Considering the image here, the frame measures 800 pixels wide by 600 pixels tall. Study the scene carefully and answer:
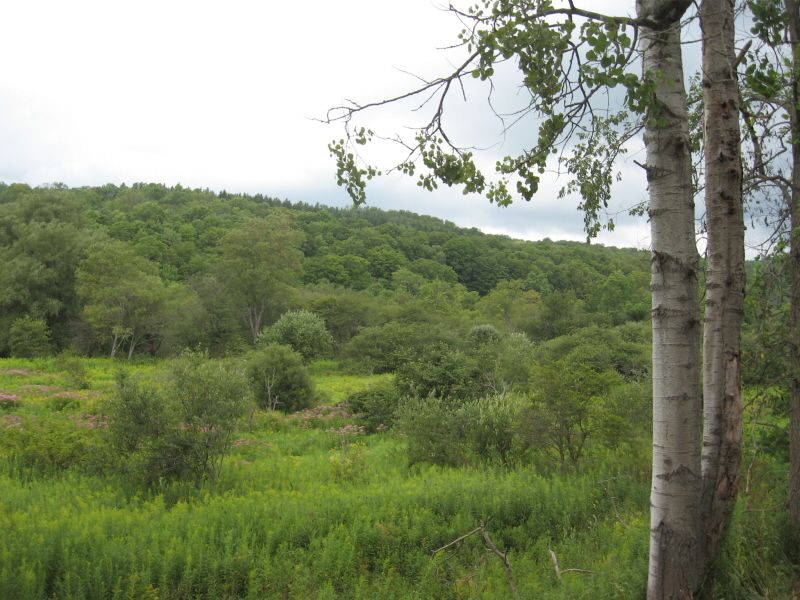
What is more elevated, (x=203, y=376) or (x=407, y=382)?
(x=203, y=376)

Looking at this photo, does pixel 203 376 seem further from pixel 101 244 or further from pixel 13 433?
pixel 101 244

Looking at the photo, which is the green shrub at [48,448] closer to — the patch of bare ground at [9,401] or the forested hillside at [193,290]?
the patch of bare ground at [9,401]

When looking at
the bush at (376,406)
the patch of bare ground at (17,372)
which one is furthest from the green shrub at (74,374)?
the bush at (376,406)

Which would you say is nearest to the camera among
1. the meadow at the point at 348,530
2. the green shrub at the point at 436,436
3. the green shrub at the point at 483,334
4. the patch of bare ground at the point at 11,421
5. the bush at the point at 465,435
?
the meadow at the point at 348,530

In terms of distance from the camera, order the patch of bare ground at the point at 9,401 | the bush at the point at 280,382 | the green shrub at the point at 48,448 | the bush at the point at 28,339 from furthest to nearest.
Result: the bush at the point at 28,339
the bush at the point at 280,382
the patch of bare ground at the point at 9,401
the green shrub at the point at 48,448

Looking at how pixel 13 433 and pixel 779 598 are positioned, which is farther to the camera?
pixel 13 433

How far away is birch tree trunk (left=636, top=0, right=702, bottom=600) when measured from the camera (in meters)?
3.34

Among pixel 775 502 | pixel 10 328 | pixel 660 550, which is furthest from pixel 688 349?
pixel 10 328

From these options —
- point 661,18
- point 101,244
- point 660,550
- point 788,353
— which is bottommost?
point 660,550

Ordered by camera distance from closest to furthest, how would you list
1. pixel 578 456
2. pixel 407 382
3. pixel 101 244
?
1. pixel 578 456
2. pixel 407 382
3. pixel 101 244

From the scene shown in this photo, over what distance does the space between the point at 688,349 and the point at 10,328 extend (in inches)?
1758

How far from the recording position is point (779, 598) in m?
4.02

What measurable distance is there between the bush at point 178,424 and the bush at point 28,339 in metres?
30.8

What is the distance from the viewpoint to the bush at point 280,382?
23594 millimetres
